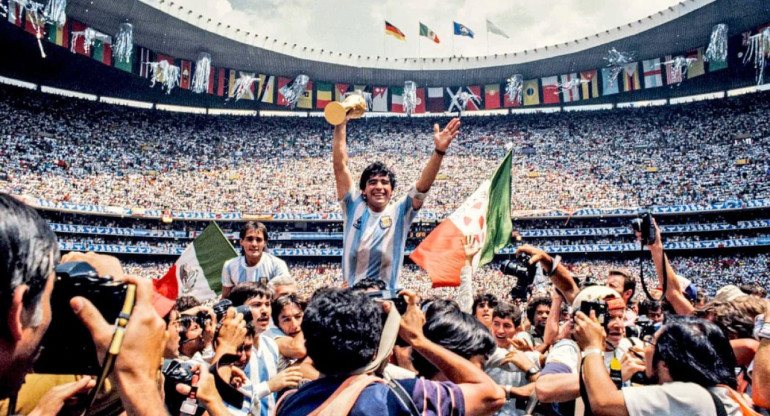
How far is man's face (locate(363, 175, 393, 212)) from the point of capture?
4031mm

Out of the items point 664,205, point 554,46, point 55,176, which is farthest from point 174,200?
point 664,205

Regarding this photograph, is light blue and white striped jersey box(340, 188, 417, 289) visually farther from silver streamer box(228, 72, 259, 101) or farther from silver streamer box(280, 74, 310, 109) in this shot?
silver streamer box(280, 74, 310, 109)

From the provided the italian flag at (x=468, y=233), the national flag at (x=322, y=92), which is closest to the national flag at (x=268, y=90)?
the national flag at (x=322, y=92)

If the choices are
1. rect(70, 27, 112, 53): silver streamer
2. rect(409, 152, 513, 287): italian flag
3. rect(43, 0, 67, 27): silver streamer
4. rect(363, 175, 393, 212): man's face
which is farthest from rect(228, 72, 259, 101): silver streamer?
rect(363, 175, 393, 212): man's face

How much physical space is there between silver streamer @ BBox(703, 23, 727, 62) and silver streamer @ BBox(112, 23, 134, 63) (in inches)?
1293

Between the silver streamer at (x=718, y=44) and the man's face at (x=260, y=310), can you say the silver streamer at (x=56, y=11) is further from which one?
the silver streamer at (x=718, y=44)

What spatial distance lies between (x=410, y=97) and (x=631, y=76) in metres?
15.0

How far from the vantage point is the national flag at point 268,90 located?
3662 centimetres

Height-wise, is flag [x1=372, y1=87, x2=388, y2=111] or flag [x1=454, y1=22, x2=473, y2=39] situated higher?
flag [x1=454, y1=22, x2=473, y2=39]

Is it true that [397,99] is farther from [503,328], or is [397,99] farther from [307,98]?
[503,328]

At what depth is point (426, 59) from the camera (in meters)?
36.5

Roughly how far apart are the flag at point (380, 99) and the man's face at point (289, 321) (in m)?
35.8

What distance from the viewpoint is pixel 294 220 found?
111 ft

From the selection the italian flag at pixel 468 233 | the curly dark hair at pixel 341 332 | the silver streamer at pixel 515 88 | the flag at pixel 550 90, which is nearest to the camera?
the curly dark hair at pixel 341 332
